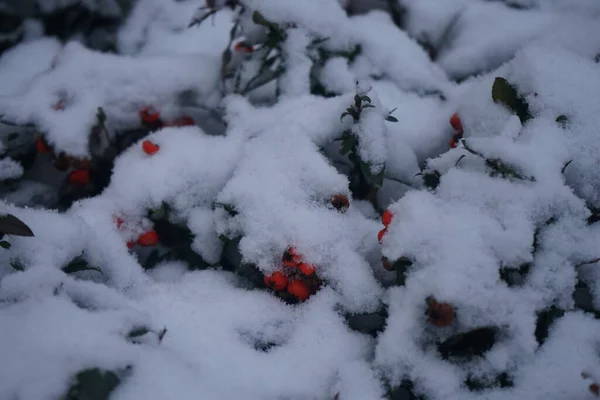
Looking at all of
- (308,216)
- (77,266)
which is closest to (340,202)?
(308,216)

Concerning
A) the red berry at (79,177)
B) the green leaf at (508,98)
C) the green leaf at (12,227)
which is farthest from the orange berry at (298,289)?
the red berry at (79,177)

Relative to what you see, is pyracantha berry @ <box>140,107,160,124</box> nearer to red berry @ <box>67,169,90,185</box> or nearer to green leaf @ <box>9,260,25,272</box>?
red berry @ <box>67,169,90,185</box>

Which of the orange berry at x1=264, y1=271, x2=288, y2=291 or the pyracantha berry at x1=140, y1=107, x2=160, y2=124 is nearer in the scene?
the orange berry at x1=264, y1=271, x2=288, y2=291

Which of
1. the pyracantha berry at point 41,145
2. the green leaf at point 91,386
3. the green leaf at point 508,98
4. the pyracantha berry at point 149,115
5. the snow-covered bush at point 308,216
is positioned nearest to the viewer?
the green leaf at point 91,386

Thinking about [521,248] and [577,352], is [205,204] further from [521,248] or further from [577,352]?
[577,352]

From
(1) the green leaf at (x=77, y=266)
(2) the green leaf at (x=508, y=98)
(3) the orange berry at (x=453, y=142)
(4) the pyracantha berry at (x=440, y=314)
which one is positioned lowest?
(1) the green leaf at (x=77, y=266)

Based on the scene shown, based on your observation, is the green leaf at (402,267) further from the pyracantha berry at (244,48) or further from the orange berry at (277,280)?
the pyracantha berry at (244,48)

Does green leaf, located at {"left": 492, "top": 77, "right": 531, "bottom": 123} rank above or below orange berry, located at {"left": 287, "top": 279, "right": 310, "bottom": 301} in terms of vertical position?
above

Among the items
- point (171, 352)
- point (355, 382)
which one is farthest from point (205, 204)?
point (355, 382)

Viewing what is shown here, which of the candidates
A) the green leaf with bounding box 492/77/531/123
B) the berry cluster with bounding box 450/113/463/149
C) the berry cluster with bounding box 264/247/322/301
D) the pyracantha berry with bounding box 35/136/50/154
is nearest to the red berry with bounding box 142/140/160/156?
the pyracantha berry with bounding box 35/136/50/154
